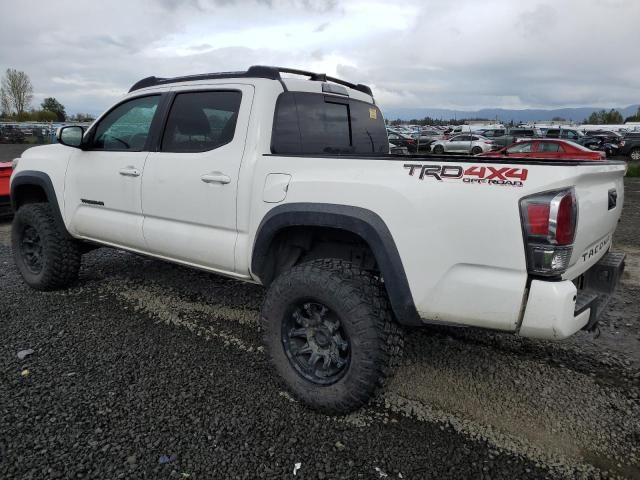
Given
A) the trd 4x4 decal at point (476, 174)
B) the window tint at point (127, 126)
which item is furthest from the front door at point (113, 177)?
the trd 4x4 decal at point (476, 174)

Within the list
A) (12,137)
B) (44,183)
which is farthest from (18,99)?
(44,183)

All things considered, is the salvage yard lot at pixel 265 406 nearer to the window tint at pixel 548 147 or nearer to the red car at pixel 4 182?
the red car at pixel 4 182

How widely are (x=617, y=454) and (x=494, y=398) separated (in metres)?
0.68

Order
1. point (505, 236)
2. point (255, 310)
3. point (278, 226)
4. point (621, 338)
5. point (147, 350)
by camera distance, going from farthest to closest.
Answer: point (255, 310)
point (621, 338)
point (147, 350)
point (278, 226)
point (505, 236)

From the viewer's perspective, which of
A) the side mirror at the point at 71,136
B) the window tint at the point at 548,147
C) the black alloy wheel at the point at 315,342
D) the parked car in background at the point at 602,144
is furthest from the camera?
the parked car in background at the point at 602,144

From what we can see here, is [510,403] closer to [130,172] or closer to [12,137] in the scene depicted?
[130,172]

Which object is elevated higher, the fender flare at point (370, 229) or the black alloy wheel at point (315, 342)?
the fender flare at point (370, 229)

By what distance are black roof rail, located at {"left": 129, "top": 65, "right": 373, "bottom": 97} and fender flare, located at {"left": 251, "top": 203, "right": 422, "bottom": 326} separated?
0.99 metres

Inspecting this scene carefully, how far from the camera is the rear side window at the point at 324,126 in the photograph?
3234mm

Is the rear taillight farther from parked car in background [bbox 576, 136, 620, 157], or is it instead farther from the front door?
parked car in background [bbox 576, 136, 620, 157]

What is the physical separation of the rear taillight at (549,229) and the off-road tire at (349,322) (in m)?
0.79

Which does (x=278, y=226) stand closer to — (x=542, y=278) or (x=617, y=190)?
(x=542, y=278)

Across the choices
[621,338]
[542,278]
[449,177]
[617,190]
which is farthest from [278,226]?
[621,338]

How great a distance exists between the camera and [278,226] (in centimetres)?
286
